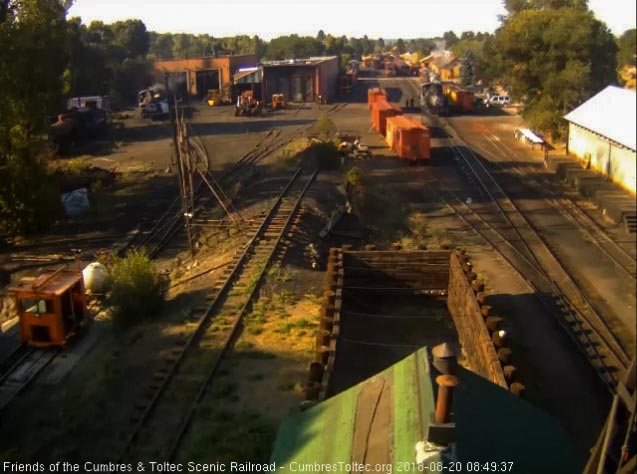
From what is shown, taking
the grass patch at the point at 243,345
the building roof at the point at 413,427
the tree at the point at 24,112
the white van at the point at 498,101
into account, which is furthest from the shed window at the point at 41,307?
the white van at the point at 498,101

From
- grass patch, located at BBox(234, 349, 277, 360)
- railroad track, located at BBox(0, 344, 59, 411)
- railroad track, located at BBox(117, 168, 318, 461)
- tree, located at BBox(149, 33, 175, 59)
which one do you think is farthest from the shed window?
tree, located at BBox(149, 33, 175, 59)

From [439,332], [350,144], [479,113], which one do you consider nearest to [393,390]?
[439,332]

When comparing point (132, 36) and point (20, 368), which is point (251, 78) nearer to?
point (132, 36)

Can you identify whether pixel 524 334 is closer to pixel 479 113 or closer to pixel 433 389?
pixel 433 389

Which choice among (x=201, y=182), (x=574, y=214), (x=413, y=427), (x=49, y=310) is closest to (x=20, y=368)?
(x=49, y=310)

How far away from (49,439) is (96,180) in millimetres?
18771

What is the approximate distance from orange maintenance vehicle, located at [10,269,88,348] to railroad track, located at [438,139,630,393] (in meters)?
9.31

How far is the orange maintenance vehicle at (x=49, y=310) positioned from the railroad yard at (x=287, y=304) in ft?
1.32

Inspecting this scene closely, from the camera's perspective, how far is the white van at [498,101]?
170 ft

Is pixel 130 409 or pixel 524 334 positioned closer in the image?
pixel 130 409

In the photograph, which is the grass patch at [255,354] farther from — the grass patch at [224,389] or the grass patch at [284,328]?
the grass patch at [224,389]

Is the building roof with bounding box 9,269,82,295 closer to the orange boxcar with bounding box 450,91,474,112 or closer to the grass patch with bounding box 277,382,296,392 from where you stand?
the grass patch with bounding box 277,382,296,392

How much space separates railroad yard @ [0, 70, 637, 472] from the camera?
29.6 feet

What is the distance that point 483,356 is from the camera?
9.19 m
